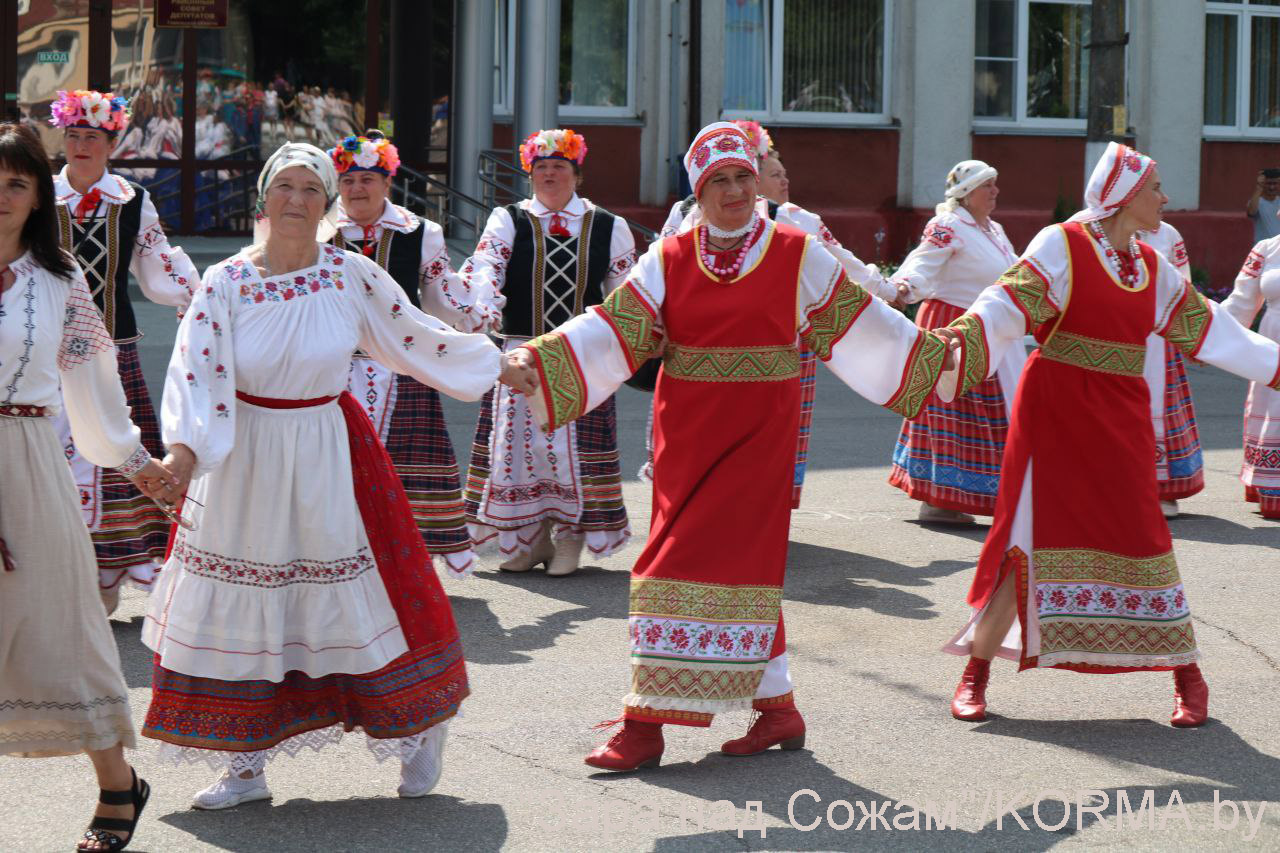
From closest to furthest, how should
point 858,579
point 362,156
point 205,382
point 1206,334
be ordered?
point 205,382 → point 1206,334 → point 362,156 → point 858,579

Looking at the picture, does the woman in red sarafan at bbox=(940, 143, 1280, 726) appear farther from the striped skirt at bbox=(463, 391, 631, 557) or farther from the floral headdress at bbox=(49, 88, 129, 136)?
the floral headdress at bbox=(49, 88, 129, 136)

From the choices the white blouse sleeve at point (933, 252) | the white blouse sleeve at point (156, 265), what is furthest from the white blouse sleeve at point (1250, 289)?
the white blouse sleeve at point (156, 265)

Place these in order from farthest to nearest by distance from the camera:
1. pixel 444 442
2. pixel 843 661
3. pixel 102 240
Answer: pixel 444 442 → pixel 102 240 → pixel 843 661

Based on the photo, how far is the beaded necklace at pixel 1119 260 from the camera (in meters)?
5.62

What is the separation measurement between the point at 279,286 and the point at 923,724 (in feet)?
7.67

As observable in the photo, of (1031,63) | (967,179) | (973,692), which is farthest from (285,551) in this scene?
(1031,63)

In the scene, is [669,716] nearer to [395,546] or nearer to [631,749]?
[631,749]

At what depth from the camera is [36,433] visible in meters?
4.24

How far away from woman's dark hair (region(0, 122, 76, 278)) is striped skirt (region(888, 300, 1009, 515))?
530cm

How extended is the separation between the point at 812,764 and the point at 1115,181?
79.8 inches

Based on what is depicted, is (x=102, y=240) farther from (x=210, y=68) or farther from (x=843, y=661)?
(x=210, y=68)

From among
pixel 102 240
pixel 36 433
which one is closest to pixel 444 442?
pixel 102 240

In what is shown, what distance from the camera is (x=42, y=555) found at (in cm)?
418

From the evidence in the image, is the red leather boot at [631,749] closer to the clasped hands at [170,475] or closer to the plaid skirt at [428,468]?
the clasped hands at [170,475]
